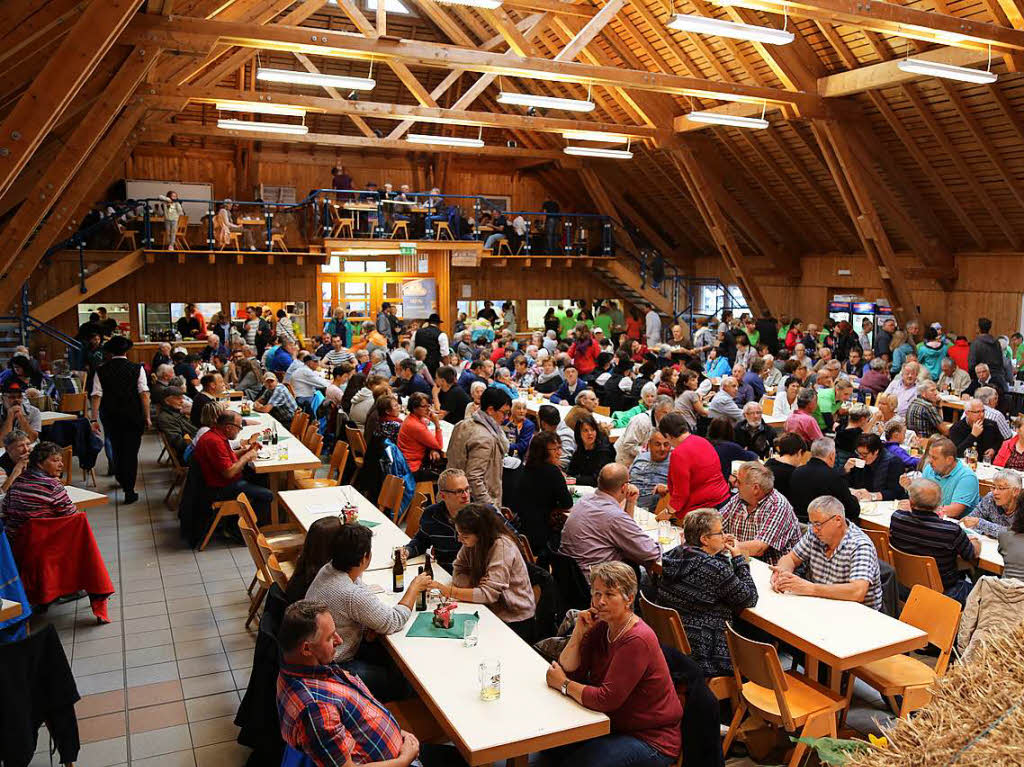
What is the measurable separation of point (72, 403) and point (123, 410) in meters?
2.20

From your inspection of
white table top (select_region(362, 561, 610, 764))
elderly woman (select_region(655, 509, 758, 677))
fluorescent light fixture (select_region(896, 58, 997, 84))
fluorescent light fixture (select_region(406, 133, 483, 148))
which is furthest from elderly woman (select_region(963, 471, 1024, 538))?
fluorescent light fixture (select_region(406, 133, 483, 148))

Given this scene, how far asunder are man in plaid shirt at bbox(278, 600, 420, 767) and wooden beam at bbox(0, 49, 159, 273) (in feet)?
25.1

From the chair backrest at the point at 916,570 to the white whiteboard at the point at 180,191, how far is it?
54.1 ft

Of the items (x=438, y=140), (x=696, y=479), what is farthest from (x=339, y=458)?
(x=438, y=140)

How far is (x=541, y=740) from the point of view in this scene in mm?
3232

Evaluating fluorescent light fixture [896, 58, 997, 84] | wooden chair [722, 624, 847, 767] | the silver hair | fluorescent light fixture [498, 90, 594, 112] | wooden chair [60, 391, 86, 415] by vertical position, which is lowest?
wooden chair [722, 624, 847, 767]

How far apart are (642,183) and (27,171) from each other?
521 inches

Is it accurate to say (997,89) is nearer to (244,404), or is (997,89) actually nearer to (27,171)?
(244,404)

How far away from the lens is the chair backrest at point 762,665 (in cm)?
380

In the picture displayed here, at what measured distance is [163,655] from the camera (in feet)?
18.4

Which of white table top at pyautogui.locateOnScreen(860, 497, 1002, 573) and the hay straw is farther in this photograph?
white table top at pyautogui.locateOnScreen(860, 497, 1002, 573)

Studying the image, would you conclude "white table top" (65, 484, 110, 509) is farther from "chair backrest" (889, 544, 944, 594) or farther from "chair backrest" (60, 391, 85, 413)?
"chair backrest" (889, 544, 944, 594)

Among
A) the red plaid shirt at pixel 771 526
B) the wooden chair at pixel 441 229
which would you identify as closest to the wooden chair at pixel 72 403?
the red plaid shirt at pixel 771 526

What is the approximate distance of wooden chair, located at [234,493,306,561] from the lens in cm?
581
